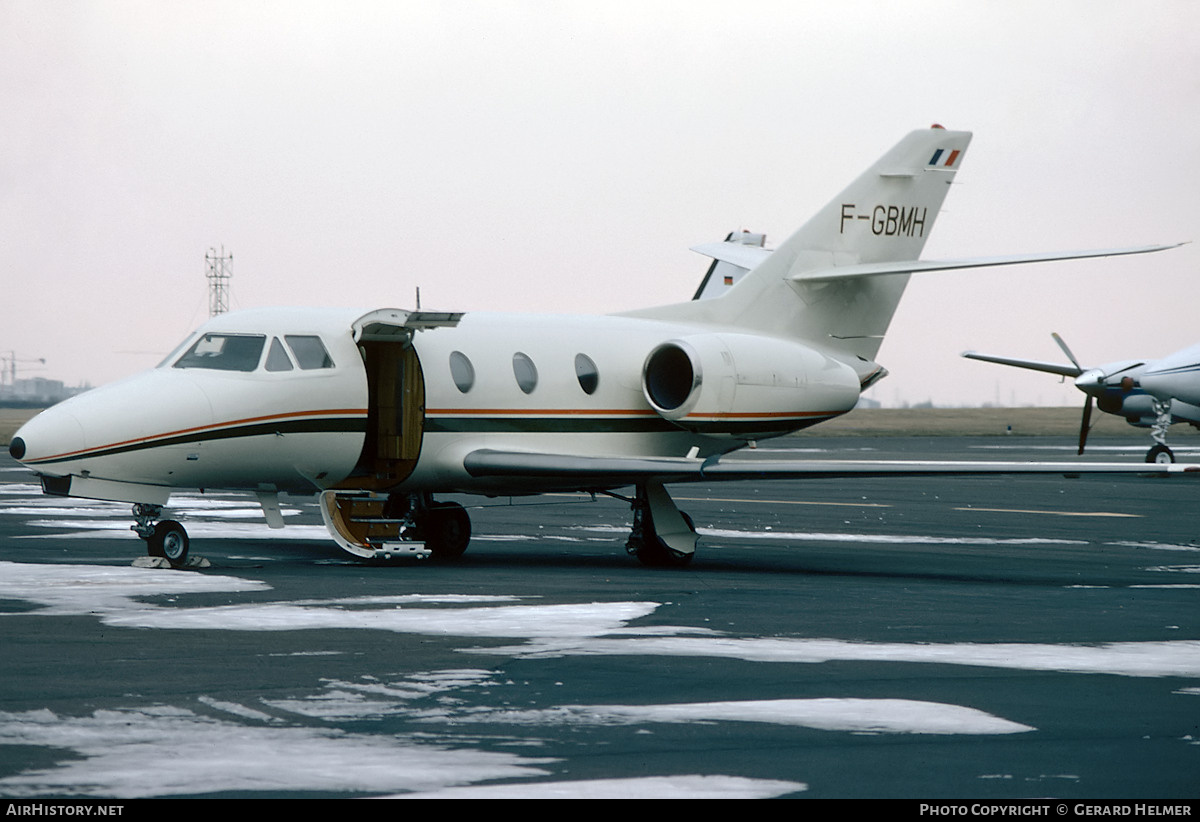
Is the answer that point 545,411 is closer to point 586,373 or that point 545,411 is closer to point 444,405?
point 586,373

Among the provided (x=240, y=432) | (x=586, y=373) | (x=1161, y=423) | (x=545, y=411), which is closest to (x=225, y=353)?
(x=240, y=432)

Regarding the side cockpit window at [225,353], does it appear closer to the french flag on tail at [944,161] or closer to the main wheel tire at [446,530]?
the main wheel tire at [446,530]

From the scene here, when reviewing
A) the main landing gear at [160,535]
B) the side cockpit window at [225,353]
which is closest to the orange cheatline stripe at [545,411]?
the side cockpit window at [225,353]

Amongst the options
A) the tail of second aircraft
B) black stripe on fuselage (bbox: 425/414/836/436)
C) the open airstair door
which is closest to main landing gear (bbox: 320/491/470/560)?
the open airstair door

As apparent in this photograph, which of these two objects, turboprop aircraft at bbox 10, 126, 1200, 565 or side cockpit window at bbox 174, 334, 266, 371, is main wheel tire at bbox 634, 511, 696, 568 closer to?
turboprop aircraft at bbox 10, 126, 1200, 565

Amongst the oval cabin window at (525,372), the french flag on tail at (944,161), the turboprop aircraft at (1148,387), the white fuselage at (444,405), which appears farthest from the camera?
the turboprop aircraft at (1148,387)

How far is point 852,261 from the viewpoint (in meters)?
20.5

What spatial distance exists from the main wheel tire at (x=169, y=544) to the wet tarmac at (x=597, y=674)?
1.29 feet

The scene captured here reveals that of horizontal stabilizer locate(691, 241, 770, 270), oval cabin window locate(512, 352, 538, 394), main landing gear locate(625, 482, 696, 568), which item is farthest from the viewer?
horizontal stabilizer locate(691, 241, 770, 270)

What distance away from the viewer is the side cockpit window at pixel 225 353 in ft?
51.3

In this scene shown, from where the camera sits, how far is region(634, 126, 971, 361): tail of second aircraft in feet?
65.9

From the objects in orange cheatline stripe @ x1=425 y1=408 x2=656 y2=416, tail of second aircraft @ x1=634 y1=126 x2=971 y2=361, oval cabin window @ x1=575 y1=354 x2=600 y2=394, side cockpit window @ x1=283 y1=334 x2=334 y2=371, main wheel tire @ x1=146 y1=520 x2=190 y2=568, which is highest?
tail of second aircraft @ x1=634 y1=126 x2=971 y2=361

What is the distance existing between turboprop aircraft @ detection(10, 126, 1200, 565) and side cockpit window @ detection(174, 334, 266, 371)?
2 cm

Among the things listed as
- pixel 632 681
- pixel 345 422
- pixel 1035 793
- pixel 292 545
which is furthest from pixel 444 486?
pixel 1035 793
